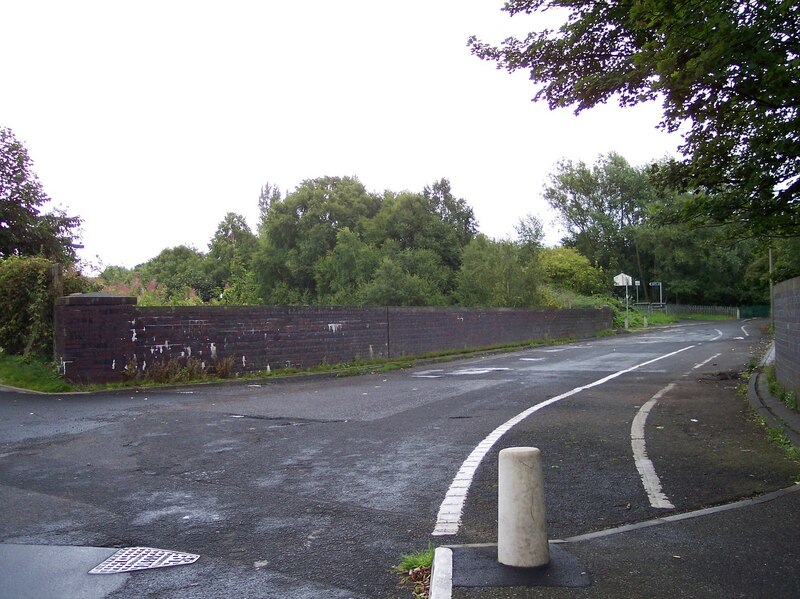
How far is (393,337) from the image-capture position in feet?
72.4

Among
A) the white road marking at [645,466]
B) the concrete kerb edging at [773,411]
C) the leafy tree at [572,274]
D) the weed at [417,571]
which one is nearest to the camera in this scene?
the weed at [417,571]

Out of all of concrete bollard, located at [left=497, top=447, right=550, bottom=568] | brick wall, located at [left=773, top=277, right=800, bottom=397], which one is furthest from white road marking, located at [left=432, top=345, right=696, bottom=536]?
brick wall, located at [left=773, top=277, right=800, bottom=397]

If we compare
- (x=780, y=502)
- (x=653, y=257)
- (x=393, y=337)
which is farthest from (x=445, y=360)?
(x=653, y=257)

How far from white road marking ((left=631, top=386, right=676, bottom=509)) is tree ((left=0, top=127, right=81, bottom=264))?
21.5 meters

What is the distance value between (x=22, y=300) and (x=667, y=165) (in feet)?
45.5

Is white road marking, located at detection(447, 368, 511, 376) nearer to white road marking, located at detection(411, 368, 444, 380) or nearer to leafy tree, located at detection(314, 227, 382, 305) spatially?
white road marking, located at detection(411, 368, 444, 380)

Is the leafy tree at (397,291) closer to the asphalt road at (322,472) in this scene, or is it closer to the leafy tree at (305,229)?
the leafy tree at (305,229)

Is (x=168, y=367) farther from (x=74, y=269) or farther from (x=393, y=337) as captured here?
(x=393, y=337)

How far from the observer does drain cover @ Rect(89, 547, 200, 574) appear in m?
4.14

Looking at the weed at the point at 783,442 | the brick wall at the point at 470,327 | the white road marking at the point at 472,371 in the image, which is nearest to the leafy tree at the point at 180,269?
the brick wall at the point at 470,327

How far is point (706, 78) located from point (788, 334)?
15.1 feet

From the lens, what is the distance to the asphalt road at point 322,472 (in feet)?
14.5

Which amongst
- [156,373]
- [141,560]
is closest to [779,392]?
[141,560]

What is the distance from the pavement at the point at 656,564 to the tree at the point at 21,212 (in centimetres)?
2390
